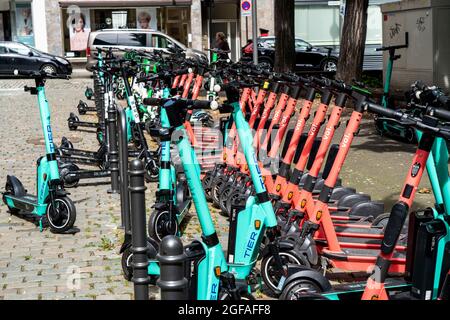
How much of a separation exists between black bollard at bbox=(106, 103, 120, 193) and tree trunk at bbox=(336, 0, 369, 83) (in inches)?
280

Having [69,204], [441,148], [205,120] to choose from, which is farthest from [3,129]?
[441,148]

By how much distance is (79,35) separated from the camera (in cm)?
3291

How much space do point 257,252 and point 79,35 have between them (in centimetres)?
2952

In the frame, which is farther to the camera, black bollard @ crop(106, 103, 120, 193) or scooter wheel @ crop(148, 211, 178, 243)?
black bollard @ crop(106, 103, 120, 193)

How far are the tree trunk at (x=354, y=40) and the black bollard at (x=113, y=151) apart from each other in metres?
7.11

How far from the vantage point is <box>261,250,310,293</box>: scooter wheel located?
16.4 ft

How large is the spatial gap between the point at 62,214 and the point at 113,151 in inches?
72.4

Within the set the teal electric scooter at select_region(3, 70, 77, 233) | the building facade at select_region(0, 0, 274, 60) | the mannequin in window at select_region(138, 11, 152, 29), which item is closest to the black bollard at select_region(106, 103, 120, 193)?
the teal electric scooter at select_region(3, 70, 77, 233)

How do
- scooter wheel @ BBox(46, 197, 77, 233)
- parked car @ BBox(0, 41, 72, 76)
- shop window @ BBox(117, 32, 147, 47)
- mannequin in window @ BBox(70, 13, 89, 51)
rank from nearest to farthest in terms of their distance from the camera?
scooter wheel @ BBox(46, 197, 77, 233), parked car @ BBox(0, 41, 72, 76), shop window @ BBox(117, 32, 147, 47), mannequin in window @ BBox(70, 13, 89, 51)

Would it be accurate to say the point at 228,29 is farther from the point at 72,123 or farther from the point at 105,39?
the point at 72,123

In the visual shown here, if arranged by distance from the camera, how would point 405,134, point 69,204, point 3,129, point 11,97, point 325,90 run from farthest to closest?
point 11,97
point 3,129
point 405,134
point 69,204
point 325,90

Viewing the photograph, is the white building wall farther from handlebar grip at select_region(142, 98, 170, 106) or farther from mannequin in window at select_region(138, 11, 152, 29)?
handlebar grip at select_region(142, 98, 170, 106)

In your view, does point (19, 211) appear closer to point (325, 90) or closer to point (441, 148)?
point (325, 90)

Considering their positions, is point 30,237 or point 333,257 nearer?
point 333,257
